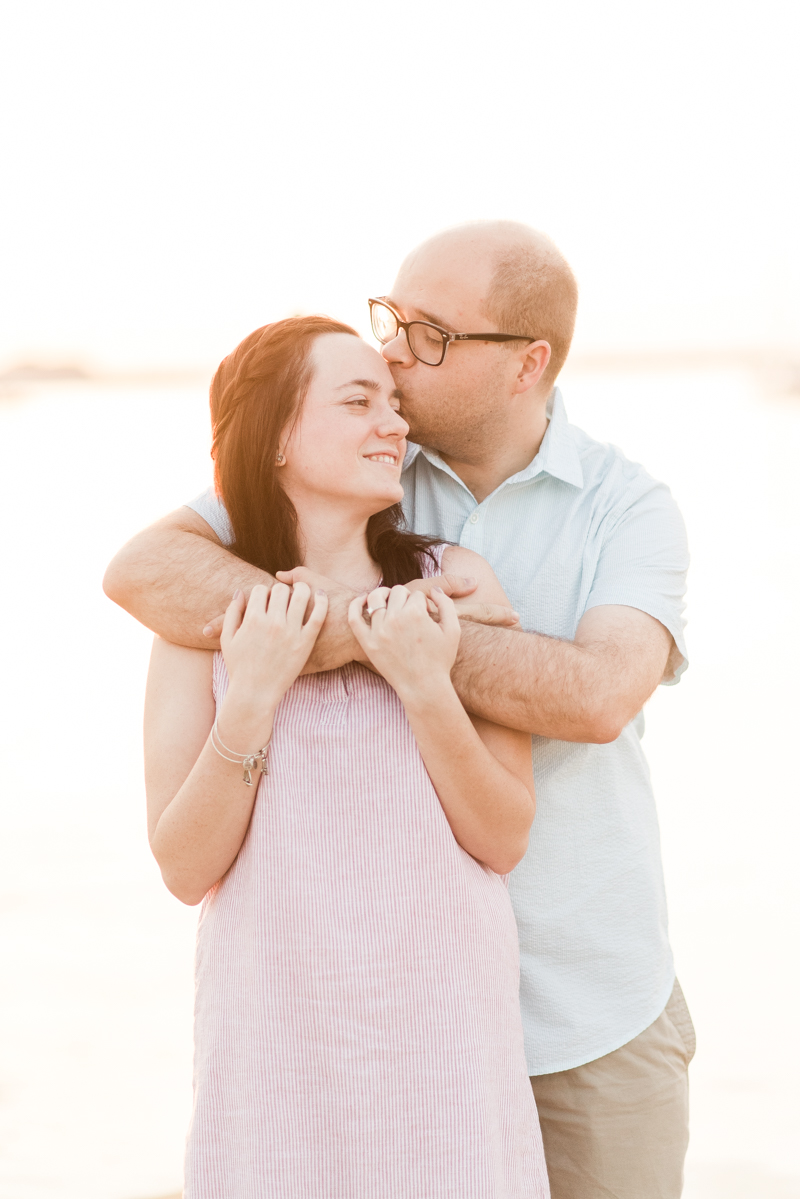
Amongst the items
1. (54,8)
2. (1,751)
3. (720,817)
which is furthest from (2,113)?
(720,817)

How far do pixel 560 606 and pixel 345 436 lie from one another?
49 cm

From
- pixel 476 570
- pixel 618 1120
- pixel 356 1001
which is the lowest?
pixel 618 1120

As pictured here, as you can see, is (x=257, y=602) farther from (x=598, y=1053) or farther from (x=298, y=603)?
(x=598, y=1053)

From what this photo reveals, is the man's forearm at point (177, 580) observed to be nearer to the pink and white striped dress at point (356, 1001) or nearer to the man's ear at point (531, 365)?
the pink and white striped dress at point (356, 1001)

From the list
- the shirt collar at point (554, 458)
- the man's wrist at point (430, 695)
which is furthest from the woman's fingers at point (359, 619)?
the shirt collar at point (554, 458)

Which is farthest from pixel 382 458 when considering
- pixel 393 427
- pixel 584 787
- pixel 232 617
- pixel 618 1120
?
pixel 618 1120

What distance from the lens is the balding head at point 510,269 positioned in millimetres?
2254

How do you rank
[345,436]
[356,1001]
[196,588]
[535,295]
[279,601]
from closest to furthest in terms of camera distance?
[356,1001] → [279,601] → [196,588] → [345,436] → [535,295]

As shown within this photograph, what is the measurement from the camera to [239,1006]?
1678mm

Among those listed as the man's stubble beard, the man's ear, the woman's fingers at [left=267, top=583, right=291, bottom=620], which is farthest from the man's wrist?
the man's ear

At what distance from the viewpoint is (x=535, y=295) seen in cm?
231

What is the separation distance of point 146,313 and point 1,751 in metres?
34.4

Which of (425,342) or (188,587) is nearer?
(188,587)

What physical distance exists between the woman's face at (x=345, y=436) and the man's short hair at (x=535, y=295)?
0.35 meters
